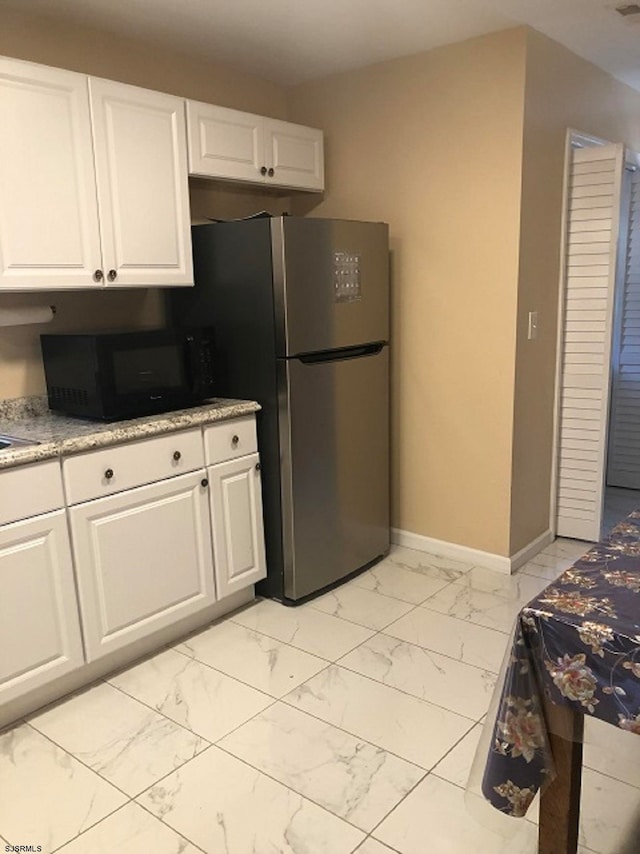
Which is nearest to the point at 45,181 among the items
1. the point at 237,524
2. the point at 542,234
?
the point at 237,524

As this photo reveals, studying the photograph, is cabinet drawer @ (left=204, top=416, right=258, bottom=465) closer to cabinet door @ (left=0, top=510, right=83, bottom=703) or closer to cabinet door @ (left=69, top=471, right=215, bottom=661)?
cabinet door @ (left=69, top=471, right=215, bottom=661)

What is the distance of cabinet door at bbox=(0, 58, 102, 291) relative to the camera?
2.21 metres

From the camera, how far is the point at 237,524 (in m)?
2.82

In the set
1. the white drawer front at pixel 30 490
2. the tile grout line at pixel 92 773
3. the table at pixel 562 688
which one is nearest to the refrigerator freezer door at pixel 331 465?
the white drawer front at pixel 30 490

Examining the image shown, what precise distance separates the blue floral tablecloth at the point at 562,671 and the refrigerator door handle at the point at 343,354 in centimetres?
163

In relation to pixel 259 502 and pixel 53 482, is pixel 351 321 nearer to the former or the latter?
pixel 259 502

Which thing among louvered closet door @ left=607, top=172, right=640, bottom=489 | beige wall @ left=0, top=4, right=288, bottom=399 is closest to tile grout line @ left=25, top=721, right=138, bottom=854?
beige wall @ left=0, top=4, right=288, bottom=399

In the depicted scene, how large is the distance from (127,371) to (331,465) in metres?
0.97

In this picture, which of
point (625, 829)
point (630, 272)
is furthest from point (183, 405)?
point (630, 272)

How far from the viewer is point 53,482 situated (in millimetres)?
2186

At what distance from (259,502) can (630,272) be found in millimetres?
2803

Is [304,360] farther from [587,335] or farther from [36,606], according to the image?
[587,335]

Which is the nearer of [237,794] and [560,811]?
[560,811]

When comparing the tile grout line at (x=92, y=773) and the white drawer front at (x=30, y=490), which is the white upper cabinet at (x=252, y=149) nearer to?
the white drawer front at (x=30, y=490)
